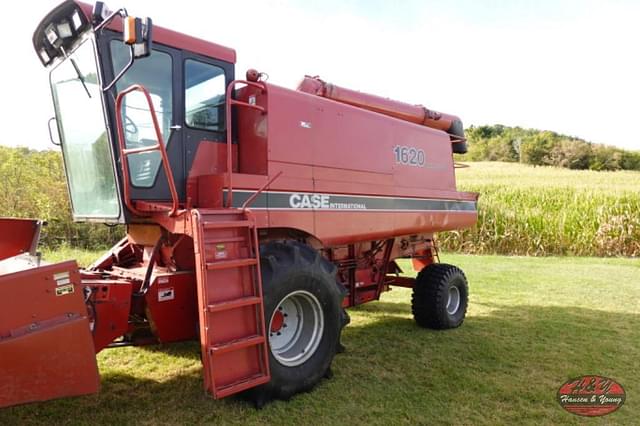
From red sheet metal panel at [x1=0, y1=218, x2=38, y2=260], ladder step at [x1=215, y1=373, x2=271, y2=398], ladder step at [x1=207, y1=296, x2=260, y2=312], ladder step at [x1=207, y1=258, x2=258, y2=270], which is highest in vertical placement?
red sheet metal panel at [x1=0, y1=218, x2=38, y2=260]

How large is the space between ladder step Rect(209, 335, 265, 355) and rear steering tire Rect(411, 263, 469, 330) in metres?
3.02

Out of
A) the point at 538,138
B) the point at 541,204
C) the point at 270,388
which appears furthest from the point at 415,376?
the point at 538,138

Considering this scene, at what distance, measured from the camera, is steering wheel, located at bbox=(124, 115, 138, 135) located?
3.61 metres

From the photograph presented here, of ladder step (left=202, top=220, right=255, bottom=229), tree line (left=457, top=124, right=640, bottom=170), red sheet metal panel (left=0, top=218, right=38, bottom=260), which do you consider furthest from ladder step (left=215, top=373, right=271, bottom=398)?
tree line (left=457, top=124, right=640, bottom=170)

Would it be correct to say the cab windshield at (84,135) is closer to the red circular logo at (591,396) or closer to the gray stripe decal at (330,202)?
the gray stripe decal at (330,202)

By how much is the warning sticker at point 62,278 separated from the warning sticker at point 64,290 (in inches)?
0.8

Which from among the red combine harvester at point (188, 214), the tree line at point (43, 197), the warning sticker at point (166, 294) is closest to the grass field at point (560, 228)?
the red combine harvester at point (188, 214)

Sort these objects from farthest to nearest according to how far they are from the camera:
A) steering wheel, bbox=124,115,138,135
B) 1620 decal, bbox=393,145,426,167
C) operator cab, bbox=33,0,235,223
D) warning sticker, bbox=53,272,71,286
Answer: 1620 decal, bbox=393,145,426,167 → steering wheel, bbox=124,115,138,135 → operator cab, bbox=33,0,235,223 → warning sticker, bbox=53,272,71,286

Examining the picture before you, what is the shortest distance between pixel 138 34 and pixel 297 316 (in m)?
2.44

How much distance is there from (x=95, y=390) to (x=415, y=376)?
260cm

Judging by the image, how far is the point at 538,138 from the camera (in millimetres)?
50500

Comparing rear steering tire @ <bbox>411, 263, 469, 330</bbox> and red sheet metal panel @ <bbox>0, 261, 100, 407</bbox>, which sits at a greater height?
red sheet metal panel @ <bbox>0, 261, 100, 407</bbox>

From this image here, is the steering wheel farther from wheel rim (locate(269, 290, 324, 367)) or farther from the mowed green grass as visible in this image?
the mowed green grass

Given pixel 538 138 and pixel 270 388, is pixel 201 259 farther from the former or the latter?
pixel 538 138
